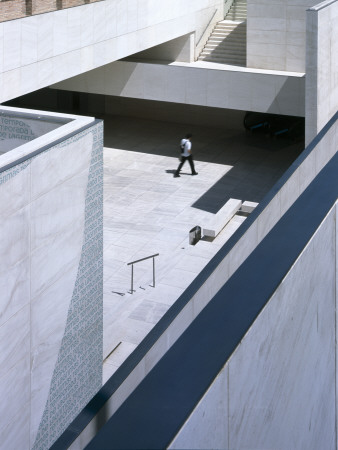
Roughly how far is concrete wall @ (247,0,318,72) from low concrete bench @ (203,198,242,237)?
6.33m

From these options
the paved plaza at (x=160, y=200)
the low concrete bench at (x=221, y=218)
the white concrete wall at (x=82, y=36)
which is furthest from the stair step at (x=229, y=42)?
the low concrete bench at (x=221, y=218)

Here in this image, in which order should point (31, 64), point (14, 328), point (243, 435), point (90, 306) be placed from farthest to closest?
point (31, 64), point (90, 306), point (14, 328), point (243, 435)

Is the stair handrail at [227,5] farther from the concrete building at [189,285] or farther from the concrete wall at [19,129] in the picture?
the concrete wall at [19,129]

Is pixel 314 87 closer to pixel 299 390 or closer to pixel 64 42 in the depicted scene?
pixel 64 42

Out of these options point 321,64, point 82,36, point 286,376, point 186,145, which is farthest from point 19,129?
point 186,145

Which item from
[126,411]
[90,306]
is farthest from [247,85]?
[126,411]

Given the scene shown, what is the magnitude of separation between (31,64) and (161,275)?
6199 millimetres

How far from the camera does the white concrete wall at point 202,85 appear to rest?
1006 inches

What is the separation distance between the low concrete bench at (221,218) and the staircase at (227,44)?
792cm

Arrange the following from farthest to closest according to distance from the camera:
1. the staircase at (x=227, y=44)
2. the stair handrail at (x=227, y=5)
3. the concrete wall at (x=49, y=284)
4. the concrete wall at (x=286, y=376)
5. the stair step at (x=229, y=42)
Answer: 1. the stair handrail at (x=227, y=5)
2. the stair step at (x=229, y=42)
3. the staircase at (x=227, y=44)
4. the concrete wall at (x=49, y=284)
5. the concrete wall at (x=286, y=376)

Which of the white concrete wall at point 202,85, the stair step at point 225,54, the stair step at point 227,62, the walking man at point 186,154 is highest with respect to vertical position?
the stair step at point 225,54

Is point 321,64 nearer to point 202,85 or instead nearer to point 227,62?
point 202,85

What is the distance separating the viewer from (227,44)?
95.0ft

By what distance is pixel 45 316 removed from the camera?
1016 cm
